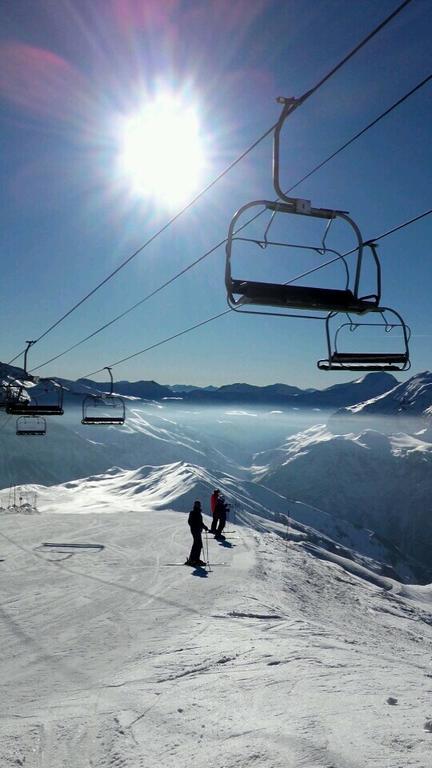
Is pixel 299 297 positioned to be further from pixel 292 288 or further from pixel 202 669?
pixel 202 669

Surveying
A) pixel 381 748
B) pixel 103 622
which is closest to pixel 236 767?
pixel 381 748

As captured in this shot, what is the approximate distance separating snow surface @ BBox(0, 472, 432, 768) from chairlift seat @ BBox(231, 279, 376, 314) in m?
4.85

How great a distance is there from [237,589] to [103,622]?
4367 mm

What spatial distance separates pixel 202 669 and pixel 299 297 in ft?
17.3

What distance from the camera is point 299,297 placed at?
7895 millimetres

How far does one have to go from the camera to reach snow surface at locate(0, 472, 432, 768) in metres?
5.66

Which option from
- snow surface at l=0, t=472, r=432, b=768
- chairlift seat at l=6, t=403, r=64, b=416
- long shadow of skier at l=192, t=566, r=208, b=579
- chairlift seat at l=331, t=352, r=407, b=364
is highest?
chairlift seat at l=331, t=352, r=407, b=364

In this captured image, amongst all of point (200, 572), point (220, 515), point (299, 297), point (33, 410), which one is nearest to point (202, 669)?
point (299, 297)

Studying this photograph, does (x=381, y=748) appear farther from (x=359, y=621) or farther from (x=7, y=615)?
(x=359, y=621)

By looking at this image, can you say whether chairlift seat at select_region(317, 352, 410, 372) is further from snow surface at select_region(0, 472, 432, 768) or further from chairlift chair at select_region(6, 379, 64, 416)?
chairlift chair at select_region(6, 379, 64, 416)

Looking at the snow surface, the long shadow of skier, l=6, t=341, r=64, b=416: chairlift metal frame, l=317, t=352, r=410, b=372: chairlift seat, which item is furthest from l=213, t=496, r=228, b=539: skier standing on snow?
l=317, t=352, r=410, b=372: chairlift seat

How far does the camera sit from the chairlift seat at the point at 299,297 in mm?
7723

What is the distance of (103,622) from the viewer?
1112cm

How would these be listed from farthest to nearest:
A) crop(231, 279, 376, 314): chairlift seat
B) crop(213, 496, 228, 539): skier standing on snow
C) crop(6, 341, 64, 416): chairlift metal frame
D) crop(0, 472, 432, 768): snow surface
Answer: crop(6, 341, 64, 416): chairlift metal frame
crop(213, 496, 228, 539): skier standing on snow
crop(231, 279, 376, 314): chairlift seat
crop(0, 472, 432, 768): snow surface
